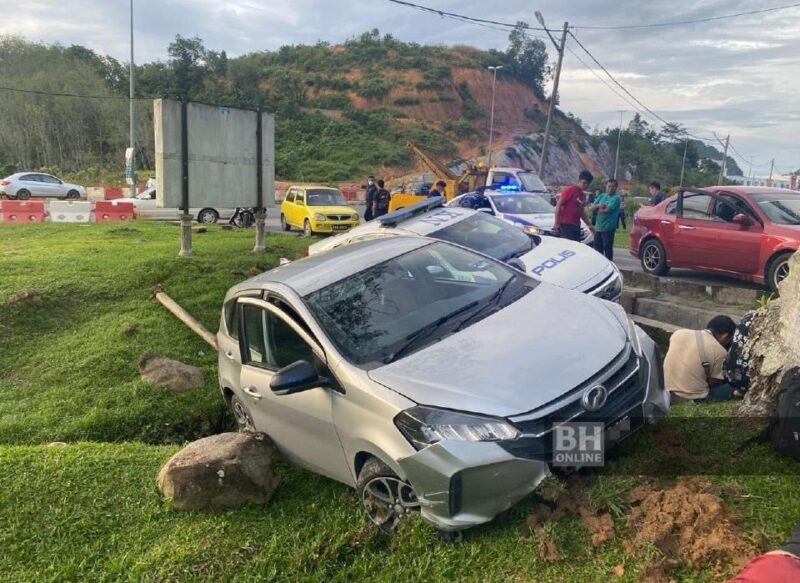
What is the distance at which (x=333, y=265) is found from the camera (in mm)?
4395

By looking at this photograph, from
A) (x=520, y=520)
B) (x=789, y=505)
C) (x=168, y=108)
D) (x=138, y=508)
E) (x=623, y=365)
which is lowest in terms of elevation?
(x=138, y=508)

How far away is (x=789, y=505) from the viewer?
2861 millimetres

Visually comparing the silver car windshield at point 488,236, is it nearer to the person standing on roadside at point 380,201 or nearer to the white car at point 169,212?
the person standing on roadside at point 380,201

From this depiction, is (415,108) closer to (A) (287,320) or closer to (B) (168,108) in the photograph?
(B) (168,108)

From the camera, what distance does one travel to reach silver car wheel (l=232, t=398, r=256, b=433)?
4598 mm

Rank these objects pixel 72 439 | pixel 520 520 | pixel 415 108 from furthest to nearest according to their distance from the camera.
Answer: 1. pixel 415 108
2. pixel 72 439
3. pixel 520 520

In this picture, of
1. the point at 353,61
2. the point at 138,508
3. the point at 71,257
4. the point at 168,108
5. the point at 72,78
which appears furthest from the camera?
the point at 353,61

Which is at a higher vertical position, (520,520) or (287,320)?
(287,320)

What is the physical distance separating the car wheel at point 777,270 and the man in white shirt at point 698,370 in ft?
11.3

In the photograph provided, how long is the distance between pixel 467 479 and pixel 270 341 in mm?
1856

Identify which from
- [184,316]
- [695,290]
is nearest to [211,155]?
[184,316]

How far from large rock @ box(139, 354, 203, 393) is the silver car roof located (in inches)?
88.4

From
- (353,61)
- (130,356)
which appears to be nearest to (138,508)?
(130,356)

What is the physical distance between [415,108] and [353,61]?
18926mm
